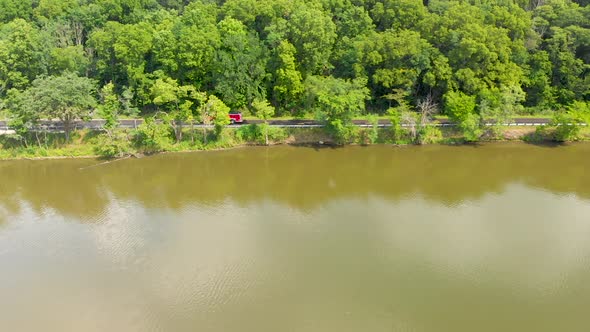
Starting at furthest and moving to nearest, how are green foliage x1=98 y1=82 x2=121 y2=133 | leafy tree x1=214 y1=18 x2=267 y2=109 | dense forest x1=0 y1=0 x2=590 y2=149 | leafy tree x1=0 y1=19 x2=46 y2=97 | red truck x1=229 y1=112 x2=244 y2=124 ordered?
leafy tree x1=0 y1=19 x2=46 y2=97
red truck x1=229 y1=112 x2=244 y2=124
leafy tree x1=214 y1=18 x2=267 y2=109
dense forest x1=0 y1=0 x2=590 y2=149
green foliage x1=98 y1=82 x2=121 y2=133

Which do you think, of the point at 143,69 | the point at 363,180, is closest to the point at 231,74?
the point at 143,69

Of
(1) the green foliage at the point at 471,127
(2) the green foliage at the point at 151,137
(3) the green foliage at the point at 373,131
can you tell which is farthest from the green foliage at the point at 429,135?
(2) the green foliage at the point at 151,137

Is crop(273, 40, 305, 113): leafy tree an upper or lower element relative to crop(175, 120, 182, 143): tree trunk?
upper

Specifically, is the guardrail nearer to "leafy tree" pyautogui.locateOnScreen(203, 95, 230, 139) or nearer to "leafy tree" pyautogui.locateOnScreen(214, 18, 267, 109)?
"leafy tree" pyautogui.locateOnScreen(203, 95, 230, 139)

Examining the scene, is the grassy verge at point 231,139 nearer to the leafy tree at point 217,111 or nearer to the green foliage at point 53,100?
the leafy tree at point 217,111

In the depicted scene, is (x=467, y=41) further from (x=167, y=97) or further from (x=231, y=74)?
(x=167, y=97)

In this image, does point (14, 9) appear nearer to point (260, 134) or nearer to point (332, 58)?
point (260, 134)

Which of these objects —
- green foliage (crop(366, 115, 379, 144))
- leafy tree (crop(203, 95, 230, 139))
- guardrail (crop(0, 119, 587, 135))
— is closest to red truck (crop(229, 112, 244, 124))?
guardrail (crop(0, 119, 587, 135))
